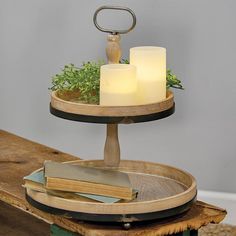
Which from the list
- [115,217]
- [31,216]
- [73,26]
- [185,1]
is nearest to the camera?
[115,217]

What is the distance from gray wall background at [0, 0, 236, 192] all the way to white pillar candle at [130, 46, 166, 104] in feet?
2.91

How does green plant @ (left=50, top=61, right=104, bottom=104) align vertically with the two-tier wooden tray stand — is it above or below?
above

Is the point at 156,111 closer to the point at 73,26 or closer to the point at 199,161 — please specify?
the point at 199,161

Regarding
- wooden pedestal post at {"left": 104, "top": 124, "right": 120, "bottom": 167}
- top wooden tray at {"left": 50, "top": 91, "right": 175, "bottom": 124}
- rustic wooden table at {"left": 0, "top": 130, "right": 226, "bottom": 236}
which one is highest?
top wooden tray at {"left": 50, "top": 91, "right": 175, "bottom": 124}

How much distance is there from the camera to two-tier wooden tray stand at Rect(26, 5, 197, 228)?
149cm

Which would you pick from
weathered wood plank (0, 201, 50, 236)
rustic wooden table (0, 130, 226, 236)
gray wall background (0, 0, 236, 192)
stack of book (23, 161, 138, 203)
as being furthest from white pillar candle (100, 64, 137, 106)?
gray wall background (0, 0, 236, 192)

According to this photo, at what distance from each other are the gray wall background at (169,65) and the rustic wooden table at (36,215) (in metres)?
0.53

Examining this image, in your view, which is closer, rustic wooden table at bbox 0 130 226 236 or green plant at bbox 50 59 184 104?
rustic wooden table at bbox 0 130 226 236

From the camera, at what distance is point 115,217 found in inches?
58.6

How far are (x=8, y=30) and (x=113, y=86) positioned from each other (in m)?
1.38

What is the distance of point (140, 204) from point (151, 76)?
0.31m

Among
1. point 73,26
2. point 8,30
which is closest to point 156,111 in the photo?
point 73,26

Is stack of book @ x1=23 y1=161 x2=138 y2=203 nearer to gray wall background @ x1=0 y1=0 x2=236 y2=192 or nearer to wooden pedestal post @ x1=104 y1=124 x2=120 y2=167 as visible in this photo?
wooden pedestal post @ x1=104 y1=124 x2=120 y2=167

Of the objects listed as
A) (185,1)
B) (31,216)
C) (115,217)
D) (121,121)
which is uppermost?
(185,1)
